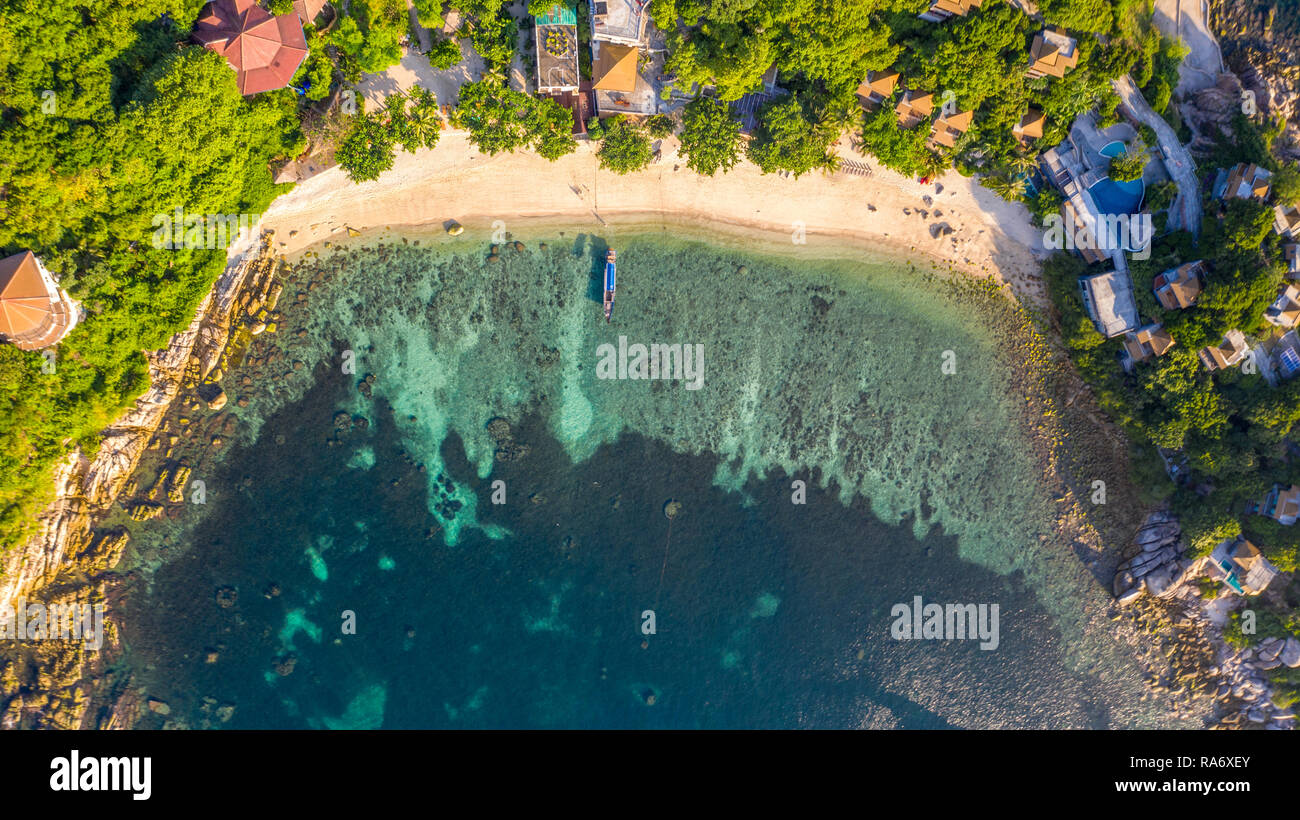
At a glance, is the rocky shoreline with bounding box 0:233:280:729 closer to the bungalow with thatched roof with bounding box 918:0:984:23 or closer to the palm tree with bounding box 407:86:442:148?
the palm tree with bounding box 407:86:442:148

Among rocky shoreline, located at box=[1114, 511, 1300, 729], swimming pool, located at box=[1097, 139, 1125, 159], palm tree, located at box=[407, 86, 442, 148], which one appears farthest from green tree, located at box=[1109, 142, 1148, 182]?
palm tree, located at box=[407, 86, 442, 148]

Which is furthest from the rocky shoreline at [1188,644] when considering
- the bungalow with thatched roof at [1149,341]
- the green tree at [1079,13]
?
the green tree at [1079,13]

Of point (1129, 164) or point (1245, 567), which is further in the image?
point (1245, 567)

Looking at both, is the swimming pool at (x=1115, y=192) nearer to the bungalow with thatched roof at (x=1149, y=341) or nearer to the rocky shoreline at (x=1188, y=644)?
the bungalow with thatched roof at (x=1149, y=341)

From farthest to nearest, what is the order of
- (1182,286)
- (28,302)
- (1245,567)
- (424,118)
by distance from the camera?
1. (1245,567)
2. (424,118)
3. (1182,286)
4. (28,302)

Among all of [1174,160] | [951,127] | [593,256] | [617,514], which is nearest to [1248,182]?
[1174,160]

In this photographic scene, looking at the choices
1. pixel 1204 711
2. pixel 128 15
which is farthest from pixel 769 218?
pixel 1204 711

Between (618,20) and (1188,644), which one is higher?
(618,20)

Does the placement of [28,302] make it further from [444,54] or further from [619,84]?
[619,84]
